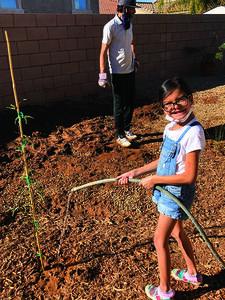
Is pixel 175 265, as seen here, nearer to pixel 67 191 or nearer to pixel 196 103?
pixel 67 191

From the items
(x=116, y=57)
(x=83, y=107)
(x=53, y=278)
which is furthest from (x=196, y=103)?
(x=53, y=278)

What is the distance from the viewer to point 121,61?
4004mm

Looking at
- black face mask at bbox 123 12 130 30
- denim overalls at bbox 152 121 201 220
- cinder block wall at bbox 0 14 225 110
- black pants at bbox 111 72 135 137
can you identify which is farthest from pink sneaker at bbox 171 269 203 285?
cinder block wall at bbox 0 14 225 110

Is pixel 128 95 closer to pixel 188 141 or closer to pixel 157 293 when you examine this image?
pixel 188 141

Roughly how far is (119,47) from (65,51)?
2.54 metres

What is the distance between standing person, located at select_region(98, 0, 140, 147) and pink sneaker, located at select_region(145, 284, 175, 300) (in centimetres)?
246

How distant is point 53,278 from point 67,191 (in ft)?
3.98

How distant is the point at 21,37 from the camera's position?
215 inches

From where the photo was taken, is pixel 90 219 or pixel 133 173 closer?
pixel 133 173

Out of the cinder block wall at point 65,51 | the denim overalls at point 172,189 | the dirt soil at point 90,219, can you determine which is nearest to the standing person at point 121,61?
the dirt soil at point 90,219

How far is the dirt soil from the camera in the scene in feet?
6.93

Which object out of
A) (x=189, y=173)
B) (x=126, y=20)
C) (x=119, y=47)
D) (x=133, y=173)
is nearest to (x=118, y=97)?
(x=119, y=47)

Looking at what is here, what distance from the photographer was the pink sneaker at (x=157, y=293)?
184cm

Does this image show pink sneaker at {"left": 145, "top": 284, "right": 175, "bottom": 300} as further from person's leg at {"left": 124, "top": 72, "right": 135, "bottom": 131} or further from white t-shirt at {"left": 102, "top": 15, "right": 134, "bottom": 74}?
white t-shirt at {"left": 102, "top": 15, "right": 134, "bottom": 74}
